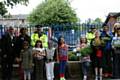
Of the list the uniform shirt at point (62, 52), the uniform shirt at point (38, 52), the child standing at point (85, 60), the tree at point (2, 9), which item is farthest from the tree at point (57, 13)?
the uniform shirt at point (38, 52)

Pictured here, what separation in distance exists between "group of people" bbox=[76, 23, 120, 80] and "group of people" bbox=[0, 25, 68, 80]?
0.82 m

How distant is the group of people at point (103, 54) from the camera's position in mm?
17859

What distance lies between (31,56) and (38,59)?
576mm

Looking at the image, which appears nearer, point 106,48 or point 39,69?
point 106,48

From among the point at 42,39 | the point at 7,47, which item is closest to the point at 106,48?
the point at 42,39

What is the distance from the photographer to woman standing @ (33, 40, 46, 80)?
1773cm

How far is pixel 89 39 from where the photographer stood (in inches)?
749

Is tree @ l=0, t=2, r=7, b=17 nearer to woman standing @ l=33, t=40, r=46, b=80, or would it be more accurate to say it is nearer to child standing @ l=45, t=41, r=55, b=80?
woman standing @ l=33, t=40, r=46, b=80

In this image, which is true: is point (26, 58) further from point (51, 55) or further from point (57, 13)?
point (57, 13)

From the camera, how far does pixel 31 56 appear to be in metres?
17.4

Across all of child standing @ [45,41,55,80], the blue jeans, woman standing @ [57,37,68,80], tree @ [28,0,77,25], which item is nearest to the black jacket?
child standing @ [45,41,55,80]

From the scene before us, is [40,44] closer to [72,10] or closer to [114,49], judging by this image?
[114,49]

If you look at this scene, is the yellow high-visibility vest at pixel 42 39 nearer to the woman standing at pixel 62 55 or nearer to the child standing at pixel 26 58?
the woman standing at pixel 62 55

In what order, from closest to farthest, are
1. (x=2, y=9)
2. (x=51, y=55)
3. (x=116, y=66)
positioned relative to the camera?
(x=51, y=55) < (x=116, y=66) < (x=2, y=9)
